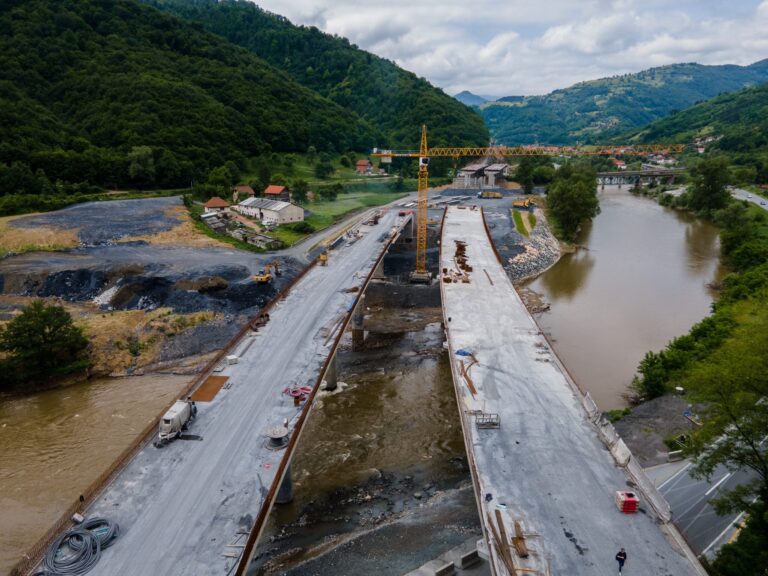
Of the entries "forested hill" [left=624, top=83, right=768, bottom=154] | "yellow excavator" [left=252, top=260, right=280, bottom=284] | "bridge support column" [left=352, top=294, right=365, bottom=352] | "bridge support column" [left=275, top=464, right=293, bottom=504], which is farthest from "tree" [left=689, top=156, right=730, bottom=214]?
"bridge support column" [left=275, top=464, right=293, bottom=504]

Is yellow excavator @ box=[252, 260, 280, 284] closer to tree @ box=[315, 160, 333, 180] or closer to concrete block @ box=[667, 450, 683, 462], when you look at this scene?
concrete block @ box=[667, 450, 683, 462]

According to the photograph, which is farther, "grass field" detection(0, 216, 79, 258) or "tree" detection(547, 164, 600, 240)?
"tree" detection(547, 164, 600, 240)

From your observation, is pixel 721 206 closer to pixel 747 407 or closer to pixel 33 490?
pixel 747 407

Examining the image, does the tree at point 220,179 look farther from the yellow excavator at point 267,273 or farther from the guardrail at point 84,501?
the guardrail at point 84,501

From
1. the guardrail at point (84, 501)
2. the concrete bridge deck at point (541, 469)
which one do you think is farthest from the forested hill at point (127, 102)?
the concrete bridge deck at point (541, 469)

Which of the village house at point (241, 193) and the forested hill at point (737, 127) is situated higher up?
the forested hill at point (737, 127)

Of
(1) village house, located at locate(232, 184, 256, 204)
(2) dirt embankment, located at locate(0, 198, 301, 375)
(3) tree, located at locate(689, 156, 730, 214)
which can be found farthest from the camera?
(3) tree, located at locate(689, 156, 730, 214)

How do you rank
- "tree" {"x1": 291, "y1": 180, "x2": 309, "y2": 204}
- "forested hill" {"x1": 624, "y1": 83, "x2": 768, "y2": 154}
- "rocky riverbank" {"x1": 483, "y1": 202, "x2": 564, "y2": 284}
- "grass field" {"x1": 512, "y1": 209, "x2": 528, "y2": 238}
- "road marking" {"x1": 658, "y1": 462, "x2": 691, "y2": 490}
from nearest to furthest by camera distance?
"road marking" {"x1": 658, "y1": 462, "x2": 691, "y2": 490}
"rocky riverbank" {"x1": 483, "y1": 202, "x2": 564, "y2": 284}
"grass field" {"x1": 512, "y1": 209, "x2": 528, "y2": 238}
"tree" {"x1": 291, "y1": 180, "x2": 309, "y2": 204}
"forested hill" {"x1": 624, "y1": 83, "x2": 768, "y2": 154}

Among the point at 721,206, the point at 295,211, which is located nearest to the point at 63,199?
the point at 295,211
